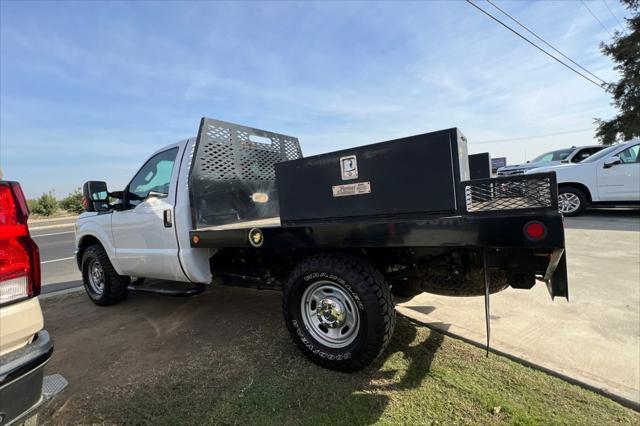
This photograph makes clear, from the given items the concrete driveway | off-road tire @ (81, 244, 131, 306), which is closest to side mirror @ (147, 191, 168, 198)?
off-road tire @ (81, 244, 131, 306)

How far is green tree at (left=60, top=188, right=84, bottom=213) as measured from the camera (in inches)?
1036

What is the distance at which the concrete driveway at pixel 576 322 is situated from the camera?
276 cm

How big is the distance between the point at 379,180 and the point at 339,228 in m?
0.42

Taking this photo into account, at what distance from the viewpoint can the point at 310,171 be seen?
8.77 feet

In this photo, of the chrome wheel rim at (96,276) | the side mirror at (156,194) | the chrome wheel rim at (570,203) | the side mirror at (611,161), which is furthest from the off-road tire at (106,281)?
the side mirror at (611,161)

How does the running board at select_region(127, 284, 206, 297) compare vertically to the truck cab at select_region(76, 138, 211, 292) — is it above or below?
below

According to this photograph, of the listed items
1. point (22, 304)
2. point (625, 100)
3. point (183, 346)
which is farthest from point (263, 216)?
point (625, 100)

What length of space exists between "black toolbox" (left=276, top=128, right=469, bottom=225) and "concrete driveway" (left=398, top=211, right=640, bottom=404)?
1580 millimetres

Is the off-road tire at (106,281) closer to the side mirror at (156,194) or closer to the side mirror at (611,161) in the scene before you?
the side mirror at (156,194)

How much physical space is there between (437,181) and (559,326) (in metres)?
Result: 2.26

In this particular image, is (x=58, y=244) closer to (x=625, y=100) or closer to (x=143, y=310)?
(x=143, y=310)

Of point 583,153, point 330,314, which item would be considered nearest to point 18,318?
→ point 330,314

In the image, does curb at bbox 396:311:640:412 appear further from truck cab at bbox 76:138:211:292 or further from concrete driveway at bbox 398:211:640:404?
truck cab at bbox 76:138:211:292

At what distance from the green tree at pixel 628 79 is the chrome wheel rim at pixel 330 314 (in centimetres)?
2371
